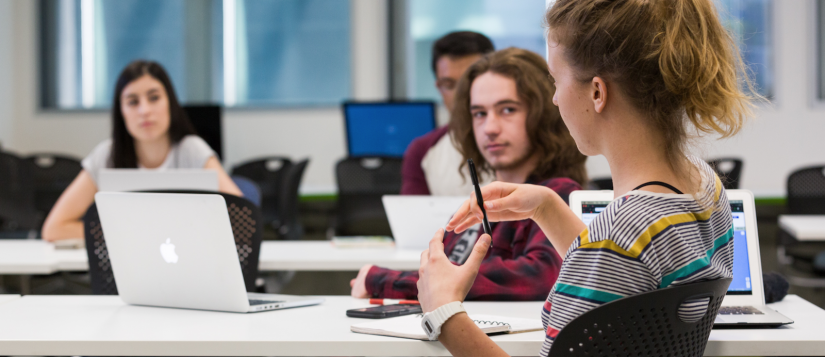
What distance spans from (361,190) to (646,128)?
113 inches

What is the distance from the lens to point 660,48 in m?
0.85

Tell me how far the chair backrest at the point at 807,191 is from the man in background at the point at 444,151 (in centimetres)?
189

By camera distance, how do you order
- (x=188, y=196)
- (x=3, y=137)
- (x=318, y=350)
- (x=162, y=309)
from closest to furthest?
1. (x=318, y=350)
2. (x=188, y=196)
3. (x=162, y=309)
4. (x=3, y=137)

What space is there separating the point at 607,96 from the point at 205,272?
0.86 metres

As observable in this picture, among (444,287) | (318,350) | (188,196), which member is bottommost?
(318,350)

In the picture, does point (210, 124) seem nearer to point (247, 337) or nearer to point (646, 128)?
point (247, 337)

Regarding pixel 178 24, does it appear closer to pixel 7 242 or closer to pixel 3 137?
pixel 3 137

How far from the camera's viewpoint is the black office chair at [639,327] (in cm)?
86

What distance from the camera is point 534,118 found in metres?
1.93

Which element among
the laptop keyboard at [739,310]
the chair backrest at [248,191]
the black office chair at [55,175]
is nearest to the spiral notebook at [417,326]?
the laptop keyboard at [739,310]

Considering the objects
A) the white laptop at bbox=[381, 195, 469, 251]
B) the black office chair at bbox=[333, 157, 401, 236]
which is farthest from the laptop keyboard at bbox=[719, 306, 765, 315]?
the black office chair at bbox=[333, 157, 401, 236]

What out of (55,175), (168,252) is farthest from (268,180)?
(168,252)

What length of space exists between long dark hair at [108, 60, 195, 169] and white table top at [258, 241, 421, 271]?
3.68 feet

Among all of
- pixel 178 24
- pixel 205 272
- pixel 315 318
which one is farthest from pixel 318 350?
pixel 178 24
